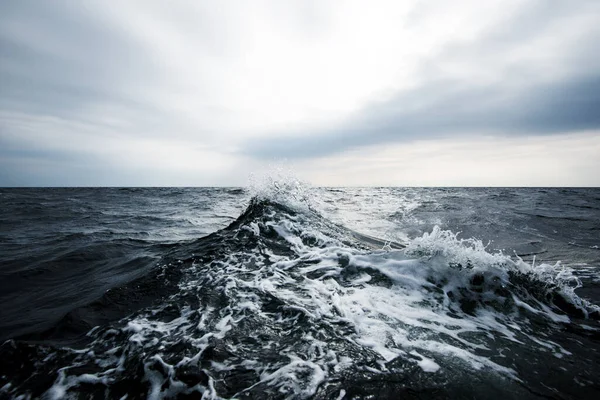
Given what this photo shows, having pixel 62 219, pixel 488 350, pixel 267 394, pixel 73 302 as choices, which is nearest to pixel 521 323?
pixel 488 350

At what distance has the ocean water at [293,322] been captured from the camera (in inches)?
83.9

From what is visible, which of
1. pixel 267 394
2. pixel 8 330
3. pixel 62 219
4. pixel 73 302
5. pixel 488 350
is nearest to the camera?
pixel 267 394

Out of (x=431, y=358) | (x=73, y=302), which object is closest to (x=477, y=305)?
(x=431, y=358)

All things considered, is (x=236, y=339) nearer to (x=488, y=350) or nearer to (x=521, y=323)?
(x=488, y=350)

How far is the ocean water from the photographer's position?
6.99 feet

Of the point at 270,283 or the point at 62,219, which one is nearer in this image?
the point at 270,283

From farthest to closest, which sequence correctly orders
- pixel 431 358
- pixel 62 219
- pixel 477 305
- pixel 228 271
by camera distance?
pixel 62 219
pixel 228 271
pixel 477 305
pixel 431 358

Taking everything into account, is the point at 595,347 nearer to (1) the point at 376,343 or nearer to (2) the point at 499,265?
(2) the point at 499,265

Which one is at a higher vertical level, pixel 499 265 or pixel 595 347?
pixel 499 265

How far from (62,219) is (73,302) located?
9829mm

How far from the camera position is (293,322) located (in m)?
3.00

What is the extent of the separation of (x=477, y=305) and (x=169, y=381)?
3521 mm

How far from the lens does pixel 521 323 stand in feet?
10.3

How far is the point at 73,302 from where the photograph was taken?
3754 millimetres
